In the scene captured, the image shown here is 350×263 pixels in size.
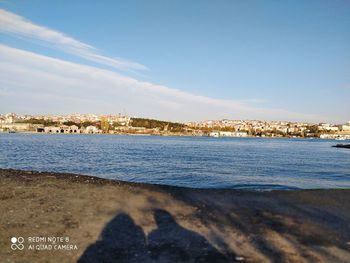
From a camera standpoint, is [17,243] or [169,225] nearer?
[17,243]

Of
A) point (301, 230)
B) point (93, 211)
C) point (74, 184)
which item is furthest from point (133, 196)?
point (301, 230)

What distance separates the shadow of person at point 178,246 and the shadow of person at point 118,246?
1.00ft

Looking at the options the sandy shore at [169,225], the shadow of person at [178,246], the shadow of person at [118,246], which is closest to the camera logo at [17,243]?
the sandy shore at [169,225]

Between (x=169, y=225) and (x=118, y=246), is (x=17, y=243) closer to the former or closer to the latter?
(x=118, y=246)

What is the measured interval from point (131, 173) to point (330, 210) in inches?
847

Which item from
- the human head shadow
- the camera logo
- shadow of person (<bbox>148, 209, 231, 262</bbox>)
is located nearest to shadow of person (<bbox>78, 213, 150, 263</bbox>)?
the human head shadow

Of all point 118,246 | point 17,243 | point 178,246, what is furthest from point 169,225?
point 17,243

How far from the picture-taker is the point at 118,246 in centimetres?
925

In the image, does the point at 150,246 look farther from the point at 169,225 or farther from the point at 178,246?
the point at 169,225

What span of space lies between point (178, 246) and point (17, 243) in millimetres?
4320

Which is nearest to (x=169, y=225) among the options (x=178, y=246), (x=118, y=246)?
(x=178, y=246)

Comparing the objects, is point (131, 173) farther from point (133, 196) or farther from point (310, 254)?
point (310, 254)

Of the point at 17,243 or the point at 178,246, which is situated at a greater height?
the point at 178,246

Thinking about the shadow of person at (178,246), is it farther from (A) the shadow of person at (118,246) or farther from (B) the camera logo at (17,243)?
(B) the camera logo at (17,243)
